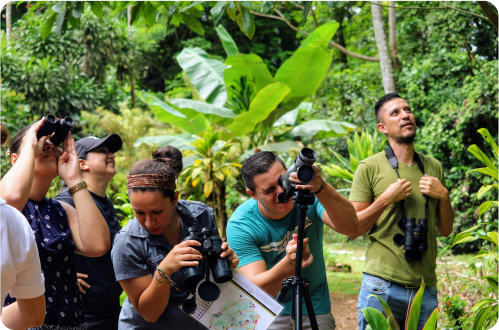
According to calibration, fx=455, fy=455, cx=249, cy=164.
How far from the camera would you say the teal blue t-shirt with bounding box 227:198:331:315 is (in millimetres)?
2244

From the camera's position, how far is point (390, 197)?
8.54ft

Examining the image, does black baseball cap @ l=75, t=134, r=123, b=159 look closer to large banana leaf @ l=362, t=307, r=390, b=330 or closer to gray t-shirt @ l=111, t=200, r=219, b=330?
gray t-shirt @ l=111, t=200, r=219, b=330

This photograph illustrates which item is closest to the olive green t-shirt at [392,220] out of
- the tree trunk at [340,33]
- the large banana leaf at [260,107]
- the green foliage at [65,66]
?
the large banana leaf at [260,107]

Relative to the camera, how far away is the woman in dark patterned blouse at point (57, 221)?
1.90 m

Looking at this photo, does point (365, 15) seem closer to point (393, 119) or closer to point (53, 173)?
point (393, 119)

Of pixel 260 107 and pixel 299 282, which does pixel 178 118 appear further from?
pixel 299 282

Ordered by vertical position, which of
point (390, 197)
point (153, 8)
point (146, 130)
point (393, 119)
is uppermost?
point (153, 8)

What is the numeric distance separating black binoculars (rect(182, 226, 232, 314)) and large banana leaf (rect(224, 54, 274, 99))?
5.20m

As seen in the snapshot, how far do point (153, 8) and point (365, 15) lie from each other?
354 inches

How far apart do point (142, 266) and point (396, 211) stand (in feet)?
5.13

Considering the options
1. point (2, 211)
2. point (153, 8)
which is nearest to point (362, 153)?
point (153, 8)

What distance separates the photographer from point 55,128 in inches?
81.0

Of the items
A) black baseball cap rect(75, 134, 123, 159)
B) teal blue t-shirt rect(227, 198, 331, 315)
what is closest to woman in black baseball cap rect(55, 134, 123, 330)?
black baseball cap rect(75, 134, 123, 159)

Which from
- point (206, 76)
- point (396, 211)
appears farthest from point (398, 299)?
point (206, 76)
